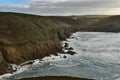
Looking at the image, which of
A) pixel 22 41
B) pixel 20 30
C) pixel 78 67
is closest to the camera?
pixel 78 67

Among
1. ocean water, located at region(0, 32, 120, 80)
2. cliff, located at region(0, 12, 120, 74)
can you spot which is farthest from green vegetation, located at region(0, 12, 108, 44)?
ocean water, located at region(0, 32, 120, 80)

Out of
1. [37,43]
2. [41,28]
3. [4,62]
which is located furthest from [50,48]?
[4,62]

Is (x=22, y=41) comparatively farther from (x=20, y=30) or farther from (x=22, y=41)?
(x=20, y=30)

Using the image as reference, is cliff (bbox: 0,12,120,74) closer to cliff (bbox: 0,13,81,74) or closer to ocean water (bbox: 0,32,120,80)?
cliff (bbox: 0,13,81,74)

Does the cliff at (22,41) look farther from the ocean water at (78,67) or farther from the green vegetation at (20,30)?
the ocean water at (78,67)

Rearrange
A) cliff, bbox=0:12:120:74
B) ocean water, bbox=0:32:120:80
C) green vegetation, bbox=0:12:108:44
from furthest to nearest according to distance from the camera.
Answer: green vegetation, bbox=0:12:108:44 < cliff, bbox=0:12:120:74 < ocean water, bbox=0:32:120:80

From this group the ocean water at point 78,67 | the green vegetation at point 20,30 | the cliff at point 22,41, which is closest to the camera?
the ocean water at point 78,67

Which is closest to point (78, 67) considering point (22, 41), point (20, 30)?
point (22, 41)

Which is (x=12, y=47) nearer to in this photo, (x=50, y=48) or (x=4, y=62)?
(x=4, y=62)

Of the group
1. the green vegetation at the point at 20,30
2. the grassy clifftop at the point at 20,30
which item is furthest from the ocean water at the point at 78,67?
the grassy clifftop at the point at 20,30

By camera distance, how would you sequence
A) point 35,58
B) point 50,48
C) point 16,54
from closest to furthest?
point 16,54 < point 35,58 < point 50,48

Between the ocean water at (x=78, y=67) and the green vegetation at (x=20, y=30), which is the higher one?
the green vegetation at (x=20, y=30)
